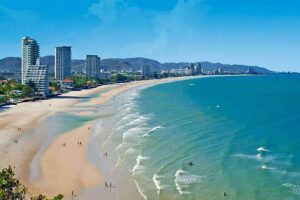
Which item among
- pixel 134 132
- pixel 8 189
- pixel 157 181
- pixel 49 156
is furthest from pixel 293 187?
pixel 134 132

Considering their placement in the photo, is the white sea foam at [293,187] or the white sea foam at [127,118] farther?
the white sea foam at [127,118]

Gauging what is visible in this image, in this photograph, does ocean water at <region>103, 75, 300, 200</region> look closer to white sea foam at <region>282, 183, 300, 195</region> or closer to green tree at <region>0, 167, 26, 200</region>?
white sea foam at <region>282, 183, 300, 195</region>

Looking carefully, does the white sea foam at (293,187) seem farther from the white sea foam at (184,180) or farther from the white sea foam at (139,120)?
the white sea foam at (139,120)

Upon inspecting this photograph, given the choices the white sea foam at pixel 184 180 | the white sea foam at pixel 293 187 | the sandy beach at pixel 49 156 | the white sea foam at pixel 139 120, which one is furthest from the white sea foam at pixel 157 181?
the white sea foam at pixel 139 120

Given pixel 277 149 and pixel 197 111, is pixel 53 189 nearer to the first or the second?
pixel 277 149

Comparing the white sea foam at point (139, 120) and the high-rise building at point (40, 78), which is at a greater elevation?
the high-rise building at point (40, 78)

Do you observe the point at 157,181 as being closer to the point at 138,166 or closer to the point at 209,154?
the point at 138,166
